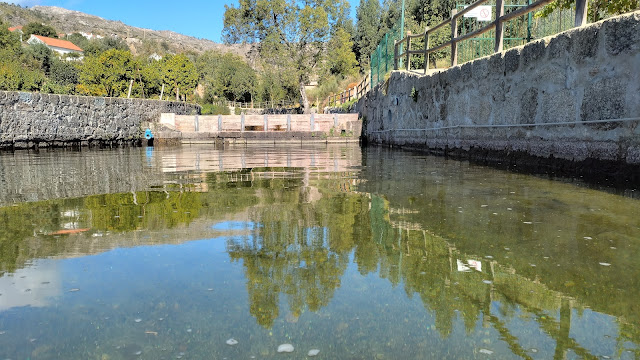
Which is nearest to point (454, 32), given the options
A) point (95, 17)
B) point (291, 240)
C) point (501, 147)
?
point (501, 147)

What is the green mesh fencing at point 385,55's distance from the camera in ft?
42.4

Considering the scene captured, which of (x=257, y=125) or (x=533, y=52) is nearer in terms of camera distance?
(x=533, y=52)

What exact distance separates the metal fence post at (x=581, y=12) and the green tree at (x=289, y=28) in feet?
107

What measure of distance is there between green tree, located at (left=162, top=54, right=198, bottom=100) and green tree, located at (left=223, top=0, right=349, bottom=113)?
14223 mm

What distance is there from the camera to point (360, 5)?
2148 inches

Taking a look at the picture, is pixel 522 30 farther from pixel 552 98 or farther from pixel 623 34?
pixel 623 34

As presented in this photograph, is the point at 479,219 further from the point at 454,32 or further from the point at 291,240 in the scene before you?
the point at 454,32

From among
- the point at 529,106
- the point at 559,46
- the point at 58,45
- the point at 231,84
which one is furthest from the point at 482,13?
the point at 58,45

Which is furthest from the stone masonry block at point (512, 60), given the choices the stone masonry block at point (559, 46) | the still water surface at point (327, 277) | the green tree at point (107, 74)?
the green tree at point (107, 74)

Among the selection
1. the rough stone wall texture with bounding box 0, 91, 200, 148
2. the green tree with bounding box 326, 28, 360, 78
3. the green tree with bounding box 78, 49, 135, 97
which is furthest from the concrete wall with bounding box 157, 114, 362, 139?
the green tree with bounding box 78, 49, 135, 97

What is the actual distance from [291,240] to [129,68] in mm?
50999

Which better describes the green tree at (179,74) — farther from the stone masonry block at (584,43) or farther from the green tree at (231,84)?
the stone masonry block at (584,43)

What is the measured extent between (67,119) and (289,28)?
24.9m

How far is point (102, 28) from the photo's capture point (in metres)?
127
